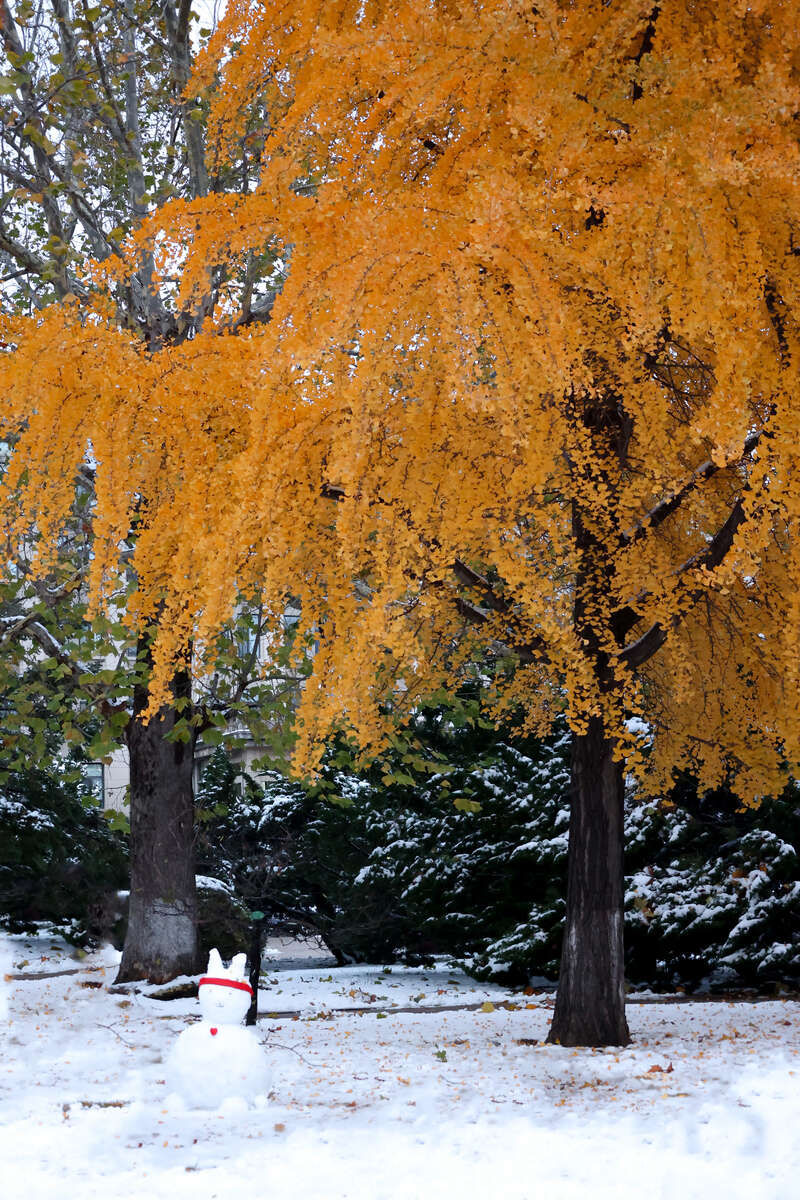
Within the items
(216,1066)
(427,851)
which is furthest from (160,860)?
(216,1066)

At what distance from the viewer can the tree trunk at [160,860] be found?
10.1 metres

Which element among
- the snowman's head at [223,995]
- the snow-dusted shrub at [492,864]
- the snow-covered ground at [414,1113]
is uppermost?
the snow-dusted shrub at [492,864]

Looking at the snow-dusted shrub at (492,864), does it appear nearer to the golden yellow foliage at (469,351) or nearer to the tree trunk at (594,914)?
the tree trunk at (594,914)

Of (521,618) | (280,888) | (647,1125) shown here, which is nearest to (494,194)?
(521,618)

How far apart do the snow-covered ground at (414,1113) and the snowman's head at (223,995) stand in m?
0.43

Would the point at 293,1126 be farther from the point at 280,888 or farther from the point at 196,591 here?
the point at 280,888

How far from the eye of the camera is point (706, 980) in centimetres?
1121

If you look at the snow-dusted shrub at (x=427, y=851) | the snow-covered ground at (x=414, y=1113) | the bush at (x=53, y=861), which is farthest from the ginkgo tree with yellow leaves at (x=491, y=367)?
the bush at (x=53, y=861)

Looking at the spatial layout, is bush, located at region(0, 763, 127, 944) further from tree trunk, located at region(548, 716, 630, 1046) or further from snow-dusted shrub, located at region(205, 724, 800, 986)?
tree trunk, located at region(548, 716, 630, 1046)

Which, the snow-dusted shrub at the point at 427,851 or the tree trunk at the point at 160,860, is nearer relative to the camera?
the tree trunk at the point at 160,860

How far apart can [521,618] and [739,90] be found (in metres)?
3.72

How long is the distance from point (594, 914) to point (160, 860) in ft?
14.8

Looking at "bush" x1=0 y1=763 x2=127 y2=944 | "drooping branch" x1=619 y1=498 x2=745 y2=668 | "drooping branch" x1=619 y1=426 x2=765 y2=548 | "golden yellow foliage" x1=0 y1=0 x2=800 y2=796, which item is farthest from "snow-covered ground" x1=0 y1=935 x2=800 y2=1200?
"bush" x1=0 y1=763 x2=127 y2=944

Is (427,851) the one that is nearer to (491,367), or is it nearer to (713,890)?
(713,890)
